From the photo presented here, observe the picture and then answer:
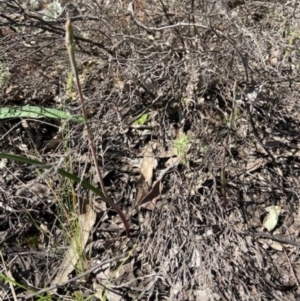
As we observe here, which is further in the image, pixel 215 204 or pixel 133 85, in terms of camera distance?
pixel 133 85

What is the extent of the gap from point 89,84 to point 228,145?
73 centimetres

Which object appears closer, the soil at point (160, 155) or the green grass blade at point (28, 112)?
the soil at point (160, 155)

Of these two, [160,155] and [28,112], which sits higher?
[28,112]

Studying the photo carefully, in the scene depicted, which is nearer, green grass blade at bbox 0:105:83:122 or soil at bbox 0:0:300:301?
soil at bbox 0:0:300:301

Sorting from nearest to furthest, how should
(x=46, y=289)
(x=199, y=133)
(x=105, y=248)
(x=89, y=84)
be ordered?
1. (x=46, y=289)
2. (x=105, y=248)
3. (x=199, y=133)
4. (x=89, y=84)

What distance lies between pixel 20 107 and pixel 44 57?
0.77 feet

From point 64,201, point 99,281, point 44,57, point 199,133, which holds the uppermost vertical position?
point 44,57

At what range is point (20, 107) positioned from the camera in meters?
2.28

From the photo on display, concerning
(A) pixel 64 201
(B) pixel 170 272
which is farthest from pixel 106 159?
(B) pixel 170 272

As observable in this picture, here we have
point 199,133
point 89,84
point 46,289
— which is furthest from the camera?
point 89,84

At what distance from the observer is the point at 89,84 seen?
2.42 metres

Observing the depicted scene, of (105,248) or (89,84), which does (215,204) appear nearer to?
(105,248)

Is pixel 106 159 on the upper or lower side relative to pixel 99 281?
upper

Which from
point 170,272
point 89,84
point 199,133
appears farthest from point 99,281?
point 89,84
